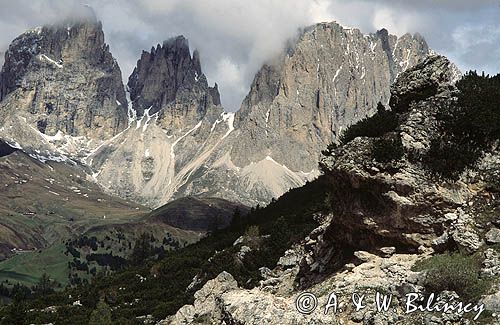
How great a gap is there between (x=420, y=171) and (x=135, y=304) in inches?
2827

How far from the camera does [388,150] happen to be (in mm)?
29078

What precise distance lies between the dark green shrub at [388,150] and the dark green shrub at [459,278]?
241 inches

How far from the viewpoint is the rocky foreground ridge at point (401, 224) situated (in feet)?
77.2

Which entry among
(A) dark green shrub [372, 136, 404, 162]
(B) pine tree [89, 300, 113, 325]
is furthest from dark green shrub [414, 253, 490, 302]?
(B) pine tree [89, 300, 113, 325]

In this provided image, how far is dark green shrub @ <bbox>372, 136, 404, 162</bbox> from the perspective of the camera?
28.9m

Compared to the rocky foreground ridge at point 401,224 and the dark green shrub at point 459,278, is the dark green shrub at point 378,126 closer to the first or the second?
the rocky foreground ridge at point 401,224

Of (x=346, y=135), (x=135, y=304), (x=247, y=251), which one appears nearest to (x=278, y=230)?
(x=247, y=251)

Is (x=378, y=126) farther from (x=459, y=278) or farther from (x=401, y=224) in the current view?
(x=459, y=278)

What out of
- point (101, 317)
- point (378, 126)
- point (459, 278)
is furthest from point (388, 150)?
point (101, 317)

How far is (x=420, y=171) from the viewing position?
28.4m

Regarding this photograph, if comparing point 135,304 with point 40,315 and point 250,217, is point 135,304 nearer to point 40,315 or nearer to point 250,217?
point 40,315

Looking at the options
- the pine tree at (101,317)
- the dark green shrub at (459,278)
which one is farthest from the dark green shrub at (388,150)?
the pine tree at (101,317)

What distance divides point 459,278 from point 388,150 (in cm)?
811

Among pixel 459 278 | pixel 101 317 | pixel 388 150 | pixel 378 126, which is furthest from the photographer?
pixel 101 317
